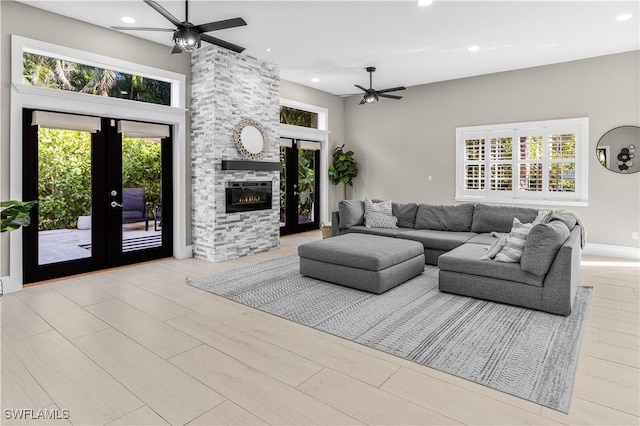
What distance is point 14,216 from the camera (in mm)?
3094

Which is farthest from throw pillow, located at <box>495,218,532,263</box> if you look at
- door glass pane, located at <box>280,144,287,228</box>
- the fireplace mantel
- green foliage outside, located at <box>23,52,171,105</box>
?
green foliage outside, located at <box>23,52,171,105</box>

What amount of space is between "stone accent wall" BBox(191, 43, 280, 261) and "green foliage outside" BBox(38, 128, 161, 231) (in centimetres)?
103

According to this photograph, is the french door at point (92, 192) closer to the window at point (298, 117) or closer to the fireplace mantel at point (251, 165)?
the fireplace mantel at point (251, 165)

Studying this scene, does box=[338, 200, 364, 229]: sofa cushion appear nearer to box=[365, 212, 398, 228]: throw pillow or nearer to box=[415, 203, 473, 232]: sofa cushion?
box=[365, 212, 398, 228]: throw pillow

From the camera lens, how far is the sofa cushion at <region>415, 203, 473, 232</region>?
5.73 meters

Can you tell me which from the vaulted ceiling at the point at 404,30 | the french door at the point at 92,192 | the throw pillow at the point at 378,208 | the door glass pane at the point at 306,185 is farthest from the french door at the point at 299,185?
the french door at the point at 92,192

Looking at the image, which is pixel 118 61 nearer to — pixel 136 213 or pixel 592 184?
pixel 136 213

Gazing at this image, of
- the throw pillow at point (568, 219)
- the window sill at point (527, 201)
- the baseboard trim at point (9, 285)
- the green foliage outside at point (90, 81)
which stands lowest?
the baseboard trim at point (9, 285)

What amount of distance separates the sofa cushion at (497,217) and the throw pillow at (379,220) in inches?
48.1

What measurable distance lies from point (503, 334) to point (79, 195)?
497cm

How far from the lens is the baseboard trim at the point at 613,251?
5.77 metres

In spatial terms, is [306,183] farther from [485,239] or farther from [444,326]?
[444,326]

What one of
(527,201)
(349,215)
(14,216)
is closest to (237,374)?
(14,216)

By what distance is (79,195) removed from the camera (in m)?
4.80
